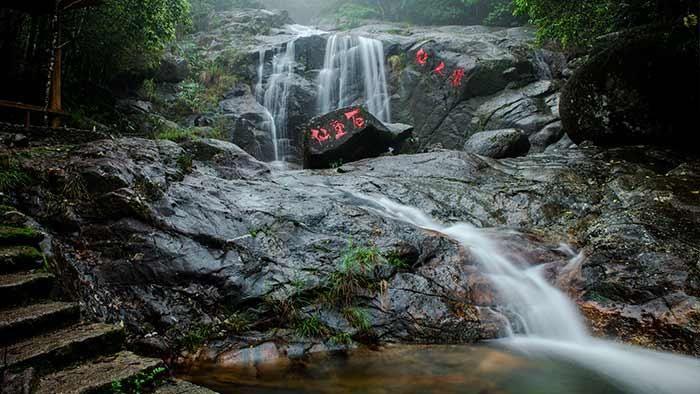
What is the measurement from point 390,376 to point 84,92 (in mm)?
12653

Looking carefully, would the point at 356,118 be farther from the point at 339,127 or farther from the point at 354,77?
the point at 354,77

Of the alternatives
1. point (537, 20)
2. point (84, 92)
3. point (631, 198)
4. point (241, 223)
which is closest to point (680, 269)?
point (631, 198)

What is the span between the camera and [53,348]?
2777 millimetres

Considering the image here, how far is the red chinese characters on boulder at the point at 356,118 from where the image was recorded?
11024 mm

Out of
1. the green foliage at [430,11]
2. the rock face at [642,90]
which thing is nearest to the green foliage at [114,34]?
the rock face at [642,90]

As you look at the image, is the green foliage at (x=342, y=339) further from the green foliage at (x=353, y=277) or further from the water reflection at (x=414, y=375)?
the green foliage at (x=353, y=277)

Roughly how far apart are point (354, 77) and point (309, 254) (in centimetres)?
1397

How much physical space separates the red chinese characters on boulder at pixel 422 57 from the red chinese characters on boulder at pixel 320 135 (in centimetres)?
804

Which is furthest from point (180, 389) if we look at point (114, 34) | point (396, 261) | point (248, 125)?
point (248, 125)

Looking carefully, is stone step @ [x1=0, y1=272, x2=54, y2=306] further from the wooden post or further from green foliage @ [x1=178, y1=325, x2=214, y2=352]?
the wooden post

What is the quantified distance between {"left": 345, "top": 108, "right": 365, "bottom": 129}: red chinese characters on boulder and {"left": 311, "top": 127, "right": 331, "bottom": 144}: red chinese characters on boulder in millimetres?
722

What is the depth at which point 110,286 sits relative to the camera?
4.32 meters

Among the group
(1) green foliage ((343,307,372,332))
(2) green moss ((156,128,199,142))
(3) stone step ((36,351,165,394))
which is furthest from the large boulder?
(3) stone step ((36,351,165,394))

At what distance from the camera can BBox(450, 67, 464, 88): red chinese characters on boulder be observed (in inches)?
623
